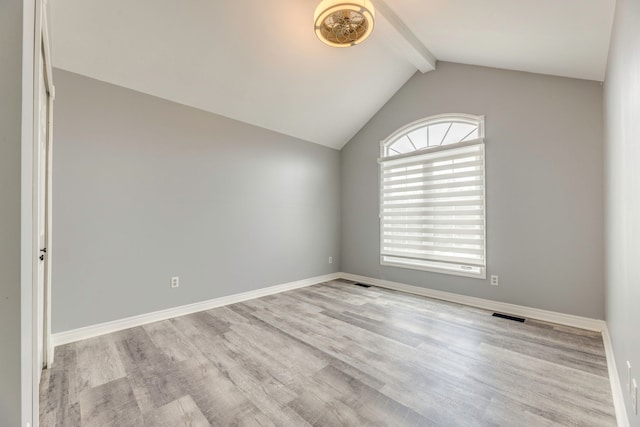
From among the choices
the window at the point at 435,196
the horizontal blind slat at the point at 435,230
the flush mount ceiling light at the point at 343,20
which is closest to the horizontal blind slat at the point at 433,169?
the window at the point at 435,196

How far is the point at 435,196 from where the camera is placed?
379 centimetres

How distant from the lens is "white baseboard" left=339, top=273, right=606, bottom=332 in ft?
8.80

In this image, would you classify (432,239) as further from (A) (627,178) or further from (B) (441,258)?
(A) (627,178)

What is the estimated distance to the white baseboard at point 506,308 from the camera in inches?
106

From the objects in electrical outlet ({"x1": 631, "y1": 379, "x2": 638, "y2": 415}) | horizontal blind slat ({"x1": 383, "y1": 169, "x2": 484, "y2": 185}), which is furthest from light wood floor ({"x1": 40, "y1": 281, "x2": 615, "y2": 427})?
horizontal blind slat ({"x1": 383, "y1": 169, "x2": 484, "y2": 185})

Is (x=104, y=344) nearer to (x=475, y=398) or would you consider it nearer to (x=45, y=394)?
(x=45, y=394)

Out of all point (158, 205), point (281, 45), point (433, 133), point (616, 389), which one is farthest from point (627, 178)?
point (158, 205)

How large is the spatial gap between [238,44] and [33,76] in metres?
2.02

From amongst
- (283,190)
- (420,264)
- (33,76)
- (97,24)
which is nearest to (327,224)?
(283,190)

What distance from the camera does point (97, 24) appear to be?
2.23 m

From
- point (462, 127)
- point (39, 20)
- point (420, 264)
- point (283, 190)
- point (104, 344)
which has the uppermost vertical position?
point (462, 127)

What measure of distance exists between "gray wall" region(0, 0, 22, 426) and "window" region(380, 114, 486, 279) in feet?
12.6

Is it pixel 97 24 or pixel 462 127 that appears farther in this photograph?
pixel 462 127

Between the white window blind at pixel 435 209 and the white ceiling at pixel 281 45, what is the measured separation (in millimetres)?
1147
